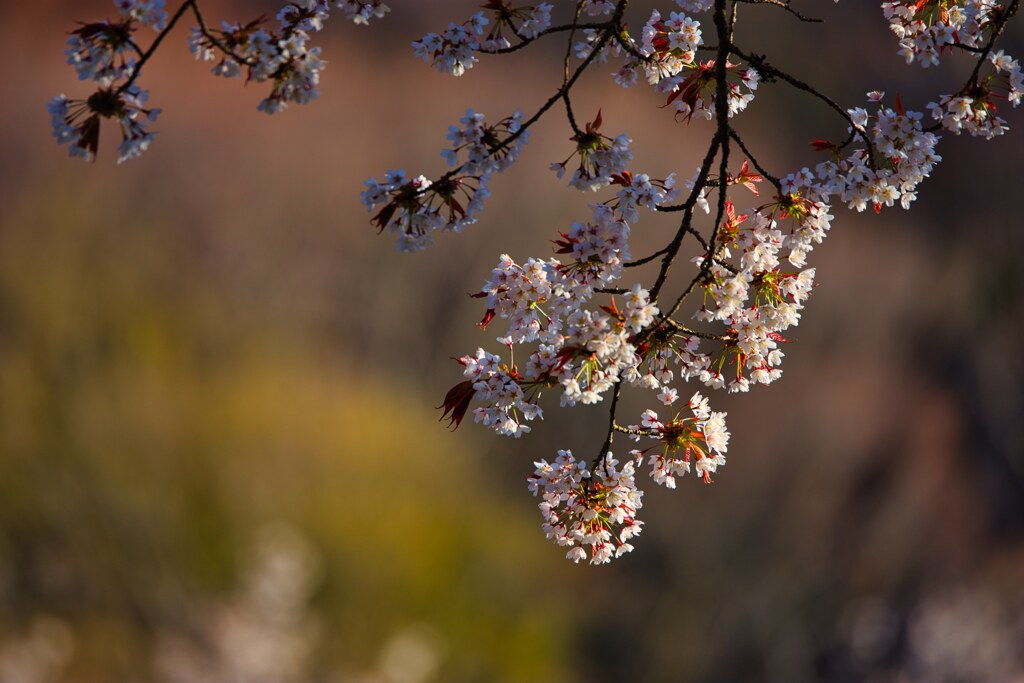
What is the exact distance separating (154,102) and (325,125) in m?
0.72

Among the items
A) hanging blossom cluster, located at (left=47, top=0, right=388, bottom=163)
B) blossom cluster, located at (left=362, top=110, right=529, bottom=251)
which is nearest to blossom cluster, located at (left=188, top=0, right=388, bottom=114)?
hanging blossom cluster, located at (left=47, top=0, right=388, bottom=163)

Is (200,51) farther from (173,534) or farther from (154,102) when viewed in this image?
(173,534)

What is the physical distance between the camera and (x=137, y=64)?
1202 millimetres

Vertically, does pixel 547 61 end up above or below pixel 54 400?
above

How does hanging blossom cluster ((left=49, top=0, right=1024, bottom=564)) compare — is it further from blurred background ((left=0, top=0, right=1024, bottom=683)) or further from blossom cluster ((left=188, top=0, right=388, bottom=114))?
blurred background ((left=0, top=0, right=1024, bottom=683))

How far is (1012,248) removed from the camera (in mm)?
5551

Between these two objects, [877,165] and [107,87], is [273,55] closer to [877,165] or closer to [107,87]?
[107,87]

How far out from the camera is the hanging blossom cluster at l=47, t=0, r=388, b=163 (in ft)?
4.01

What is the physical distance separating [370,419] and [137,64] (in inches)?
135

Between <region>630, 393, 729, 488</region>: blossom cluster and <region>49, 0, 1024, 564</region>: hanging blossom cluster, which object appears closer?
<region>49, 0, 1024, 564</region>: hanging blossom cluster

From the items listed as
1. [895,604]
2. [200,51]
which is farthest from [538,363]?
[895,604]

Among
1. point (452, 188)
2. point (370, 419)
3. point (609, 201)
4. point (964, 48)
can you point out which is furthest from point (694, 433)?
Answer: point (370, 419)

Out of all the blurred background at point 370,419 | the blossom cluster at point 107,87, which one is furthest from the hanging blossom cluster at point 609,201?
the blurred background at point 370,419

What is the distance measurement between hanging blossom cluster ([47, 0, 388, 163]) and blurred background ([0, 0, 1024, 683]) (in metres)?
3.06
